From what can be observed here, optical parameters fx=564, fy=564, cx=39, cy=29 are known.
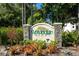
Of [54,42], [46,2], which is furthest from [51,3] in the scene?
[54,42]

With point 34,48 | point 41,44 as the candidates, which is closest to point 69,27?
point 41,44

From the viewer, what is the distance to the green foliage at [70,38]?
983 centimetres

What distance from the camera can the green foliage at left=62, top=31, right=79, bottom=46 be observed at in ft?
32.2

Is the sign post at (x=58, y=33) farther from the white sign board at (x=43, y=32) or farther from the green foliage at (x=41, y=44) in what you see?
the green foliage at (x=41, y=44)

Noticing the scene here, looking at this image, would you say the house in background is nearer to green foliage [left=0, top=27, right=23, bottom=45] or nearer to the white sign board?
the white sign board

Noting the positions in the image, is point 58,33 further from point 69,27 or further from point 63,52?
point 63,52

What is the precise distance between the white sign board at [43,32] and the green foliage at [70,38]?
0.68 feet

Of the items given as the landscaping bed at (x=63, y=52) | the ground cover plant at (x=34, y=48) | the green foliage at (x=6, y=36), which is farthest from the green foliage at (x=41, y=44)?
the green foliage at (x=6, y=36)

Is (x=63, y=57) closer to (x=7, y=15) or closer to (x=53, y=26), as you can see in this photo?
(x=53, y=26)

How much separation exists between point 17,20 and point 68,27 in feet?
2.95

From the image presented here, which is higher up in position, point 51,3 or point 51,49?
point 51,3

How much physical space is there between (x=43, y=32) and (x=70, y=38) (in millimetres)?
482

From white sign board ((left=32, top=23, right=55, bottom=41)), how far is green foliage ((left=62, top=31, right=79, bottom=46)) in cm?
21

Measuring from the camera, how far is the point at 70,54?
9836 mm
